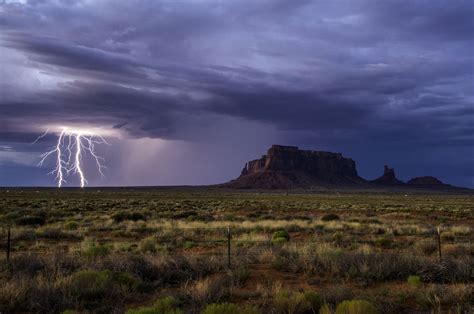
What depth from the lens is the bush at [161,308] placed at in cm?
779

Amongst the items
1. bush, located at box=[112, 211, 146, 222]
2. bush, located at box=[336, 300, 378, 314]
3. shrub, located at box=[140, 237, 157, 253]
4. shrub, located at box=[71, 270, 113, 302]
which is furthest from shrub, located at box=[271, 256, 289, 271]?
bush, located at box=[112, 211, 146, 222]

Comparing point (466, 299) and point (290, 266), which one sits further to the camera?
point (290, 266)

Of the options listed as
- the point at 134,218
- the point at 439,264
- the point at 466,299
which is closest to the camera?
the point at 466,299

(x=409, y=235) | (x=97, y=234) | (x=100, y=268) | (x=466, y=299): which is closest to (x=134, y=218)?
(x=97, y=234)

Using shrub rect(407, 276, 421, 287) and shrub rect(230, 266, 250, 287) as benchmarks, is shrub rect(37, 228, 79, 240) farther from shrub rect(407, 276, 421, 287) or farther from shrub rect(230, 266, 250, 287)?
shrub rect(407, 276, 421, 287)

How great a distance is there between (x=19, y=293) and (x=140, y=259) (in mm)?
4032

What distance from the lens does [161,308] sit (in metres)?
8.46

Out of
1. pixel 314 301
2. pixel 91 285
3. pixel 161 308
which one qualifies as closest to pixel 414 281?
pixel 314 301

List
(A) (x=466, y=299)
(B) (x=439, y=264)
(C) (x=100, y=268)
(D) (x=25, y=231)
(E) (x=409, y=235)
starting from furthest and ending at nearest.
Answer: (E) (x=409, y=235) → (D) (x=25, y=231) → (B) (x=439, y=264) → (C) (x=100, y=268) → (A) (x=466, y=299)

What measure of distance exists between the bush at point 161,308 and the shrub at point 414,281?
6435 mm

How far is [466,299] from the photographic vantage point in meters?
9.83

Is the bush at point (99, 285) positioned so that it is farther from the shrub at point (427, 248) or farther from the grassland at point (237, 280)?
the shrub at point (427, 248)

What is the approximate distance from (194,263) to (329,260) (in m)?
4.09

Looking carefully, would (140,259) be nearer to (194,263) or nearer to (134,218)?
(194,263)
